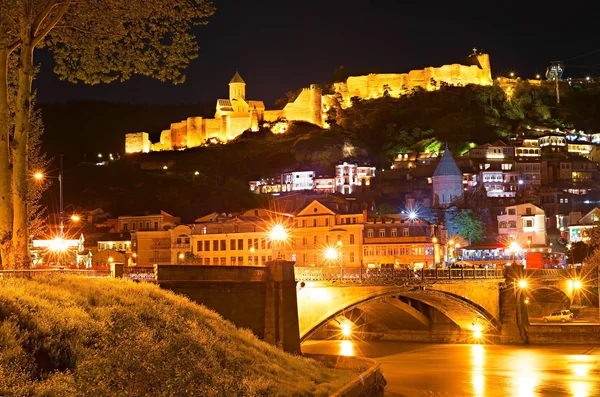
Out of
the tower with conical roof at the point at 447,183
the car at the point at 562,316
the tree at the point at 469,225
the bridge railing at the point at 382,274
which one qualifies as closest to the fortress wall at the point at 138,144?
the tower with conical roof at the point at 447,183

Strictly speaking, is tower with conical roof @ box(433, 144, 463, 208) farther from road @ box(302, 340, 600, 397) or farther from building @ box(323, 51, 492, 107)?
road @ box(302, 340, 600, 397)

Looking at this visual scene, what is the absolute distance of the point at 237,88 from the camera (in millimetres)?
170375

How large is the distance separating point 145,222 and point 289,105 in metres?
70.0

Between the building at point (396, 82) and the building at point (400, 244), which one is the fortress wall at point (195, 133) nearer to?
the building at point (396, 82)

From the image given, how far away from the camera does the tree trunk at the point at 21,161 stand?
2095cm

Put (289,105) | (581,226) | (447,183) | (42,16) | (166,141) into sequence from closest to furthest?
(42,16) < (581,226) < (447,183) < (289,105) < (166,141)

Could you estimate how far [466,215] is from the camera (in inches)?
4237

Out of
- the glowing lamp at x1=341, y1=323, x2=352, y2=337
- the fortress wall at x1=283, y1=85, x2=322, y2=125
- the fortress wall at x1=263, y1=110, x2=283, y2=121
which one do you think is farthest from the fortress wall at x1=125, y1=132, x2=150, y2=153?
the glowing lamp at x1=341, y1=323, x2=352, y2=337

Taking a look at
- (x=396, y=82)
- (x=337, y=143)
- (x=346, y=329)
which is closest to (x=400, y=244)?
(x=346, y=329)

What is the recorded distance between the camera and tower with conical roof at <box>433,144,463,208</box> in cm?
12069

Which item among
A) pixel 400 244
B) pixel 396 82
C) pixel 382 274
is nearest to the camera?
pixel 382 274

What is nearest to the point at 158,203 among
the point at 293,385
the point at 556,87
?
the point at 556,87

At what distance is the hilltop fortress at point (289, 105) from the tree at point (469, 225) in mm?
60027

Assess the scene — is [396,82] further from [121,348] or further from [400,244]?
[121,348]
